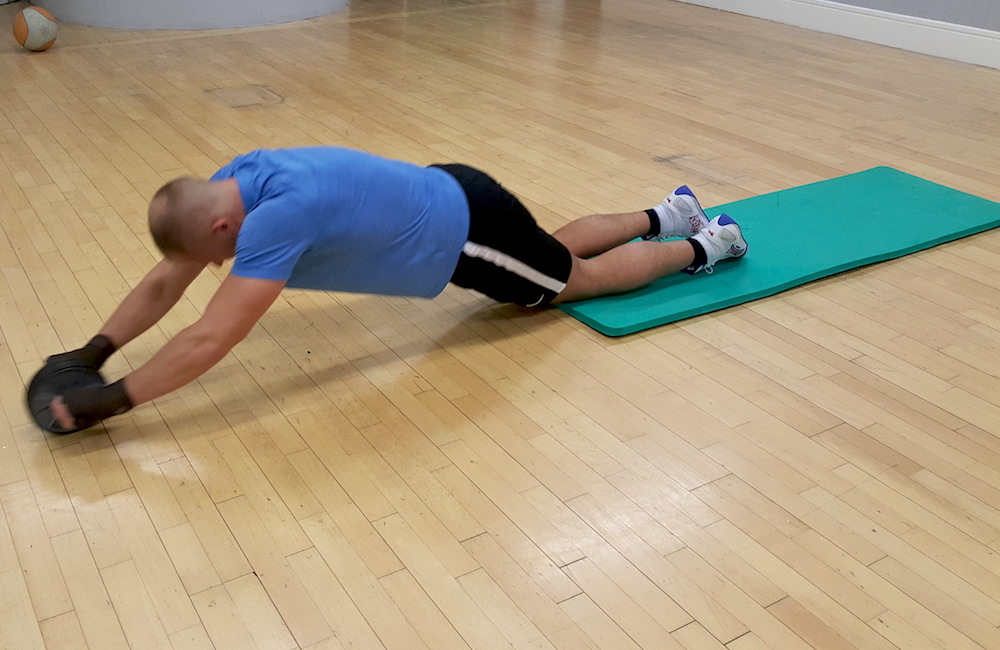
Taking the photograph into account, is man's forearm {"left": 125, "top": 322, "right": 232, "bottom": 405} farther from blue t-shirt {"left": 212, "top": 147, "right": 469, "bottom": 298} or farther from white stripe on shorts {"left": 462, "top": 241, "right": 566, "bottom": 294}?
white stripe on shorts {"left": 462, "top": 241, "right": 566, "bottom": 294}

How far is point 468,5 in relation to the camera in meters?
7.18

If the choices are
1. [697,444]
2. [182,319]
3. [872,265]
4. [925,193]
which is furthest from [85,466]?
[925,193]

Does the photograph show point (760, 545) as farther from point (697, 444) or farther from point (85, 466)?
point (85, 466)

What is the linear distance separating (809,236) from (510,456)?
5.26 feet

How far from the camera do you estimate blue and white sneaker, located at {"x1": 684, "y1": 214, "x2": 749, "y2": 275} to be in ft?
9.36

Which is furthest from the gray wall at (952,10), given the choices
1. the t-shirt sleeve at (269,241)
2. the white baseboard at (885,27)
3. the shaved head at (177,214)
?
the shaved head at (177,214)

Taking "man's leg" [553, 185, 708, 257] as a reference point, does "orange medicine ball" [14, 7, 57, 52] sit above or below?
above

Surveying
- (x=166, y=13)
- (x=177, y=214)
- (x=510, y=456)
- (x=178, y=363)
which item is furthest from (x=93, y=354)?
(x=166, y=13)

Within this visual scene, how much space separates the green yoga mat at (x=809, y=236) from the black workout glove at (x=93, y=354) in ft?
4.08

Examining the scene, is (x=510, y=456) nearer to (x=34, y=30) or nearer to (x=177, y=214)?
(x=177, y=214)

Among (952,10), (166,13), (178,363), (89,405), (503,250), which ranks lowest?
(89,405)

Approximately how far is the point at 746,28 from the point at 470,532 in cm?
566

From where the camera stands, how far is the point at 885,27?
6082mm

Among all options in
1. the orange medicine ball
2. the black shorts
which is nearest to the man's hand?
the black shorts
